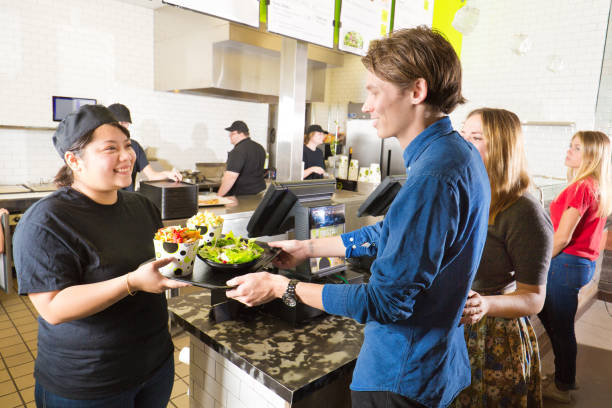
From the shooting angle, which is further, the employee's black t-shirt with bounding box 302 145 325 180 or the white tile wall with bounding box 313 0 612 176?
the employee's black t-shirt with bounding box 302 145 325 180

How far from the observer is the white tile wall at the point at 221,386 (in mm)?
1382

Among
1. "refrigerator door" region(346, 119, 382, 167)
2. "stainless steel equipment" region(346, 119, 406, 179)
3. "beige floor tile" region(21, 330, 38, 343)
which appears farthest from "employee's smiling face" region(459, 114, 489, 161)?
"refrigerator door" region(346, 119, 382, 167)

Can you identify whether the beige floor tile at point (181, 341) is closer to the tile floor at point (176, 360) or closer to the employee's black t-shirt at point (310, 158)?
the tile floor at point (176, 360)

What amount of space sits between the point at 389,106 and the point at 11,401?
2.95m

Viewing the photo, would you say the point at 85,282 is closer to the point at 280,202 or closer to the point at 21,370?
the point at 280,202

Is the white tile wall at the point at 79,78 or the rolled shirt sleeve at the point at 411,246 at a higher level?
→ the white tile wall at the point at 79,78

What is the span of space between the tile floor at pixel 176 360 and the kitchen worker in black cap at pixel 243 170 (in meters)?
1.65

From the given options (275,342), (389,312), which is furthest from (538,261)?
(275,342)

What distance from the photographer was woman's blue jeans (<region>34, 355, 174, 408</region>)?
51.6 inches

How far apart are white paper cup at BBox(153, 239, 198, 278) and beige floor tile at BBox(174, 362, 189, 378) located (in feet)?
6.38

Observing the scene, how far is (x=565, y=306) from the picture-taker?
9.07 feet

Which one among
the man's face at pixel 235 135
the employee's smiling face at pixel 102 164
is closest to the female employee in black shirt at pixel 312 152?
the man's face at pixel 235 135

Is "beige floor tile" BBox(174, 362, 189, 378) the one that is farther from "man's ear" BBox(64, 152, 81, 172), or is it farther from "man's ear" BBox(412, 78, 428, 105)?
"man's ear" BBox(412, 78, 428, 105)

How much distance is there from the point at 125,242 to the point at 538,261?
1564 mm
